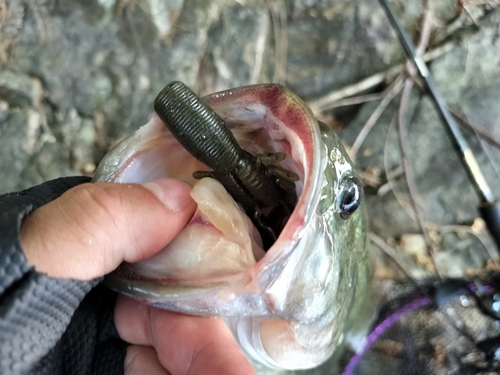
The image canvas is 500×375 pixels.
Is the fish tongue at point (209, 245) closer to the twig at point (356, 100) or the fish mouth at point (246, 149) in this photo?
the fish mouth at point (246, 149)

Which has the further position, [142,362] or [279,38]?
[279,38]

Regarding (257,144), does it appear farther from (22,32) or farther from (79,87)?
(22,32)

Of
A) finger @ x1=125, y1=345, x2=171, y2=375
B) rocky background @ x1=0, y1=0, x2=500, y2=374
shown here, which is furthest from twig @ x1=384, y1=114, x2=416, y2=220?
finger @ x1=125, y1=345, x2=171, y2=375

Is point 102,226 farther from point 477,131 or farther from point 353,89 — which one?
point 477,131

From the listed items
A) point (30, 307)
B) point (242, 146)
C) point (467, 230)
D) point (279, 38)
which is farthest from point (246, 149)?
point (467, 230)

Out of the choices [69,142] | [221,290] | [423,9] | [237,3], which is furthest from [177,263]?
[423,9]

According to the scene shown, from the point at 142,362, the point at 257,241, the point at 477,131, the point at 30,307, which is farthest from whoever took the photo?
the point at 477,131

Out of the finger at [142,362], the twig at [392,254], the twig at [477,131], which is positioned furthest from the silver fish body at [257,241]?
the twig at [477,131]
